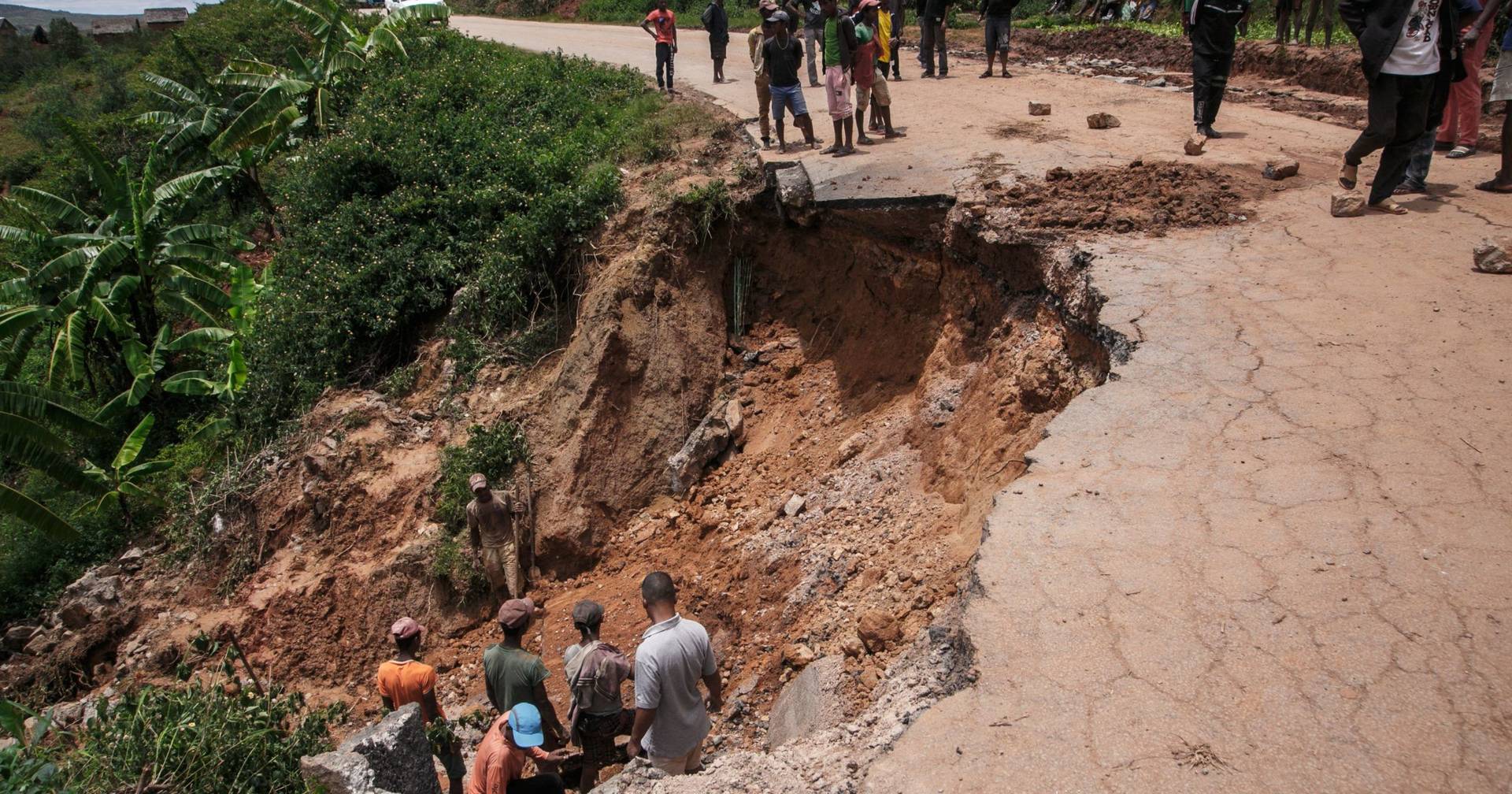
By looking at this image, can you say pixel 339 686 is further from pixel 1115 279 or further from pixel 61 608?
pixel 1115 279

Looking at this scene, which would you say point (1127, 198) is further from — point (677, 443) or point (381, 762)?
point (381, 762)

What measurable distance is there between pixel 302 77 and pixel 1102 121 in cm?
1049

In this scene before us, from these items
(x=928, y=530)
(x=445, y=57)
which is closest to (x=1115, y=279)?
(x=928, y=530)

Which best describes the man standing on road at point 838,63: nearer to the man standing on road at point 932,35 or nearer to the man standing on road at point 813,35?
the man standing on road at point 813,35

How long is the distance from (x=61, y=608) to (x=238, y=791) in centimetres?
611

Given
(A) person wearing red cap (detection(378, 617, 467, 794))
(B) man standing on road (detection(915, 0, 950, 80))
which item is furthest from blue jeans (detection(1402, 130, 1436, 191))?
(A) person wearing red cap (detection(378, 617, 467, 794))

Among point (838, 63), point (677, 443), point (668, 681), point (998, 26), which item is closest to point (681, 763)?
point (668, 681)

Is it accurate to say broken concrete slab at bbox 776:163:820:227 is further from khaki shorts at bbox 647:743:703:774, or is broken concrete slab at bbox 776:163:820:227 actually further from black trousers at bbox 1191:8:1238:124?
khaki shorts at bbox 647:743:703:774

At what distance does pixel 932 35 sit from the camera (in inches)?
516

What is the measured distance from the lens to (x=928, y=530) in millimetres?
5344

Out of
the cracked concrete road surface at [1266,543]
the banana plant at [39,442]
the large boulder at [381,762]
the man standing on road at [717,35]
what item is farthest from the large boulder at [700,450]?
the man standing on road at [717,35]

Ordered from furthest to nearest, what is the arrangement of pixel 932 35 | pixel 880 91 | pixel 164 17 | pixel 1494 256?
1. pixel 164 17
2. pixel 932 35
3. pixel 880 91
4. pixel 1494 256

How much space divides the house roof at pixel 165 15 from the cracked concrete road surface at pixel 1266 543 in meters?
37.7

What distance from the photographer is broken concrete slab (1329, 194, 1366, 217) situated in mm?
6449
